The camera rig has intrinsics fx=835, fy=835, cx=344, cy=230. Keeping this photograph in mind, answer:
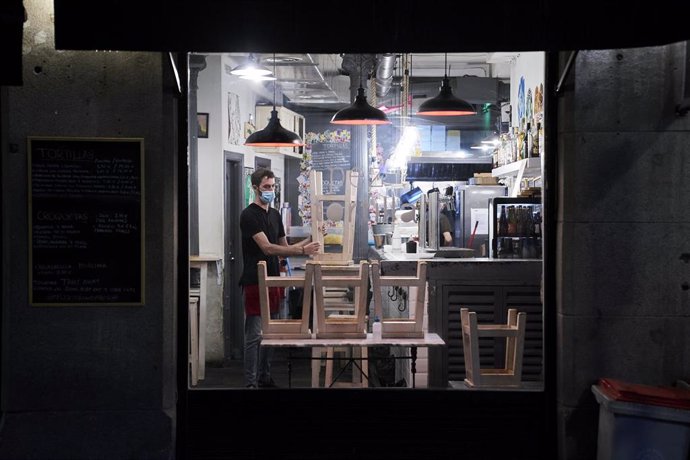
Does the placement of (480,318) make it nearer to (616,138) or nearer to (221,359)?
(616,138)

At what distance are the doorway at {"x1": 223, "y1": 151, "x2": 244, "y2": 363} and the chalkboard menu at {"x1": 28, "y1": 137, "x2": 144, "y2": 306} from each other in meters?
5.49

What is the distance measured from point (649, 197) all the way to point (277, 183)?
37.9 ft

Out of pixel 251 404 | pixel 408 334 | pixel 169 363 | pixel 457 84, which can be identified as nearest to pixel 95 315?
pixel 169 363

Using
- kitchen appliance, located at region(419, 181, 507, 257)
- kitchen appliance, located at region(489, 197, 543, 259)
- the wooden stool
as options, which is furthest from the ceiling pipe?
the wooden stool

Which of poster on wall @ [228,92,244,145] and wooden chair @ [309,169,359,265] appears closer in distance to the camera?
wooden chair @ [309,169,359,265]

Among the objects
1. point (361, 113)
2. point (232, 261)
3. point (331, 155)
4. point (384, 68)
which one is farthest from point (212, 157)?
point (331, 155)

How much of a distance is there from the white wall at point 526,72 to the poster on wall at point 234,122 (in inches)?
153

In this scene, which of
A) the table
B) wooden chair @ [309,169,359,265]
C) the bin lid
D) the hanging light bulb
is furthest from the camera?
the hanging light bulb

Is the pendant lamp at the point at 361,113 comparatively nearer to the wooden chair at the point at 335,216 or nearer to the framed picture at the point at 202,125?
the wooden chair at the point at 335,216

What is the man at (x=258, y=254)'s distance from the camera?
7.66m

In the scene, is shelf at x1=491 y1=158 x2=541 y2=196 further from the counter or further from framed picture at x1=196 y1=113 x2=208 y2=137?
framed picture at x1=196 y1=113 x2=208 y2=137

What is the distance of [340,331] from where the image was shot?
6293mm

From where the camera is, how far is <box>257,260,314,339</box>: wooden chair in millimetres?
6207

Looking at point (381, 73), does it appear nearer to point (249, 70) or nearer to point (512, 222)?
point (249, 70)
